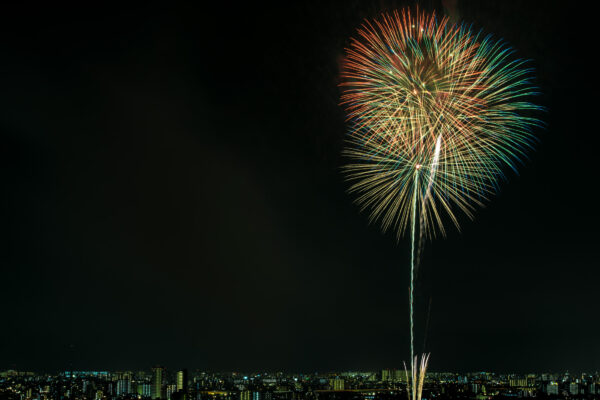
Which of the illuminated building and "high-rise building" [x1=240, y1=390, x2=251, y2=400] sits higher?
the illuminated building

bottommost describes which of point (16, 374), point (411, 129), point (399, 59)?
point (16, 374)

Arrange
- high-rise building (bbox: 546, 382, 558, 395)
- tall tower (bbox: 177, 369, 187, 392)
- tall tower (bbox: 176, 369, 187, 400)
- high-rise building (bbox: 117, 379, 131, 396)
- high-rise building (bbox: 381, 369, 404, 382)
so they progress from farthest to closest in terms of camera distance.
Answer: high-rise building (bbox: 381, 369, 404, 382) → high-rise building (bbox: 546, 382, 558, 395) → high-rise building (bbox: 117, 379, 131, 396) → tall tower (bbox: 177, 369, 187, 392) → tall tower (bbox: 176, 369, 187, 400)

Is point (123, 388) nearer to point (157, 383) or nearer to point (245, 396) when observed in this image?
point (157, 383)

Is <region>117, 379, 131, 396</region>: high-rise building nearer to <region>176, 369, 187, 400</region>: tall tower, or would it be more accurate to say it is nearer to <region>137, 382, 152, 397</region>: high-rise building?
<region>137, 382, 152, 397</region>: high-rise building

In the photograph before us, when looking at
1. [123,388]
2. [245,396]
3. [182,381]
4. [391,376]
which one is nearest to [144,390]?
[123,388]

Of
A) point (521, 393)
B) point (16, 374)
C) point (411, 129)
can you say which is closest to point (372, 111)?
point (411, 129)

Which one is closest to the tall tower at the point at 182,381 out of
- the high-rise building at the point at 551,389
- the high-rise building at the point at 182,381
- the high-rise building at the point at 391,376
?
the high-rise building at the point at 182,381

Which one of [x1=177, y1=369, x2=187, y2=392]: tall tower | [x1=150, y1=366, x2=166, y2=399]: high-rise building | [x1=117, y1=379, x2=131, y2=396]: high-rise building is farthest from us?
[x1=117, y1=379, x2=131, y2=396]: high-rise building

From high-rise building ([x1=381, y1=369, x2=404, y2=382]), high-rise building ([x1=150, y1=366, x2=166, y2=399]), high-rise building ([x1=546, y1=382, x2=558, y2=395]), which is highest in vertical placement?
high-rise building ([x1=150, y1=366, x2=166, y2=399])

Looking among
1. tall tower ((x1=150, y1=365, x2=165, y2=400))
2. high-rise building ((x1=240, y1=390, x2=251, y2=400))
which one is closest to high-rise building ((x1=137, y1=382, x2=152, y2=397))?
tall tower ((x1=150, y1=365, x2=165, y2=400))

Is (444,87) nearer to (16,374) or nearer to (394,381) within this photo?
(394,381)
